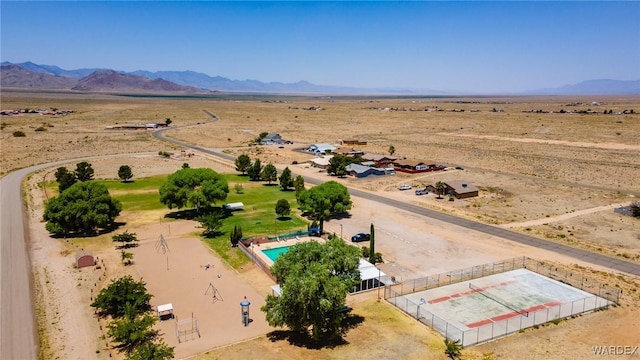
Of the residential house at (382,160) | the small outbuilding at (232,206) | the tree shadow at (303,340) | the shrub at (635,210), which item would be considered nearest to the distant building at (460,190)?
the shrub at (635,210)

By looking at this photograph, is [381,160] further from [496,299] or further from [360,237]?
[496,299]

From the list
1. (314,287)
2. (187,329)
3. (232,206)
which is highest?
(314,287)

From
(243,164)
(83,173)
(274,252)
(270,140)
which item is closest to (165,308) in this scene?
(274,252)

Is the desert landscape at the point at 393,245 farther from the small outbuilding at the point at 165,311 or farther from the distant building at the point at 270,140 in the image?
the distant building at the point at 270,140

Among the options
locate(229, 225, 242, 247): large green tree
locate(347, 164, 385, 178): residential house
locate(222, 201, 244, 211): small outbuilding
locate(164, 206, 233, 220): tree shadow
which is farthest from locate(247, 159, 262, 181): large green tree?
locate(229, 225, 242, 247): large green tree

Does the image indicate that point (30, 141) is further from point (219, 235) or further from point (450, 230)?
point (450, 230)
